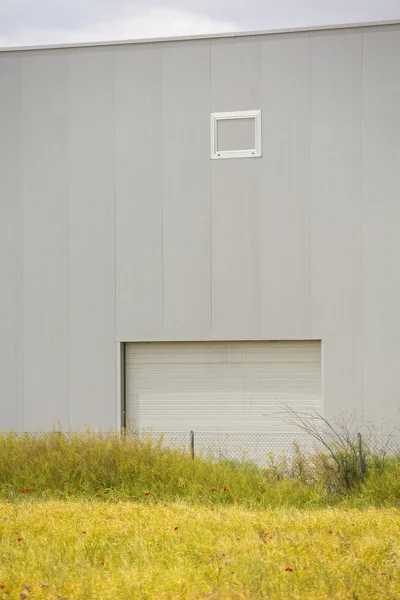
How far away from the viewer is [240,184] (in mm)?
16266

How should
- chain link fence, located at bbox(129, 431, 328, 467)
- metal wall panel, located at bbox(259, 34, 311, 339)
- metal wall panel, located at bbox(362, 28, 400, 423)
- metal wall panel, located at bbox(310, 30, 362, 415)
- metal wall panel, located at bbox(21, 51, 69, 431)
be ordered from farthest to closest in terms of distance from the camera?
metal wall panel, located at bbox(21, 51, 69, 431), metal wall panel, located at bbox(259, 34, 311, 339), metal wall panel, located at bbox(310, 30, 362, 415), metal wall panel, located at bbox(362, 28, 400, 423), chain link fence, located at bbox(129, 431, 328, 467)

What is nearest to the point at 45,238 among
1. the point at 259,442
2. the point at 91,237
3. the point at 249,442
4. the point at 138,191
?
the point at 91,237

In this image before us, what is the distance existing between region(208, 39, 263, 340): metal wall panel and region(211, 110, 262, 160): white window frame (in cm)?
9

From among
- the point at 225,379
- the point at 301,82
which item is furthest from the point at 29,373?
the point at 301,82

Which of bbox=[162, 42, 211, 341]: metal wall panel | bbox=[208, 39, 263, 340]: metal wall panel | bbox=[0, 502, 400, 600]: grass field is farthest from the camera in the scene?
bbox=[162, 42, 211, 341]: metal wall panel

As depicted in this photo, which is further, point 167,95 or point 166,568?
point 167,95

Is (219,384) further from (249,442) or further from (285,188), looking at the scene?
(285,188)

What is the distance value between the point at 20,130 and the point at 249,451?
769 cm

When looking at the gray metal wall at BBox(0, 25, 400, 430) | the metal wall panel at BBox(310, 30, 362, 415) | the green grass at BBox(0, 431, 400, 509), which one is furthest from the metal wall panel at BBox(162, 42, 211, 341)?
the green grass at BBox(0, 431, 400, 509)

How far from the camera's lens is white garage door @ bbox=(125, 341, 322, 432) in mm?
16266

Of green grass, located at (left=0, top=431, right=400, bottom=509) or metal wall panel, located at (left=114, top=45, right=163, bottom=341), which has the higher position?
metal wall panel, located at (left=114, top=45, right=163, bottom=341)

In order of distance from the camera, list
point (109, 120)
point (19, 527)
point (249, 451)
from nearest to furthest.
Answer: point (19, 527) → point (249, 451) → point (109, 120)

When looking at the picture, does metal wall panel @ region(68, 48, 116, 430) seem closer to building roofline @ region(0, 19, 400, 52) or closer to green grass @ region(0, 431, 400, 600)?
building roofline @ region(0, 19, 400, 52)

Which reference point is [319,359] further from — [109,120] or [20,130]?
[20,130]
